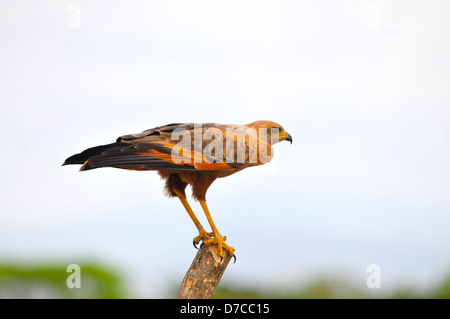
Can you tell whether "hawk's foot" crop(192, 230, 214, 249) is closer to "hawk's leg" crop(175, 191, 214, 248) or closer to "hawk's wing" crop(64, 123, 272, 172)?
"hawk's leg" crop(175, 191, 214, 248)

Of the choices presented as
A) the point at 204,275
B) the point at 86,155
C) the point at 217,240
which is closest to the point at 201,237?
the point at 217,240

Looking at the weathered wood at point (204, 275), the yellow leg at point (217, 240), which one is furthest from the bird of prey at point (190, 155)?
the weathered wood at point (204, 275)

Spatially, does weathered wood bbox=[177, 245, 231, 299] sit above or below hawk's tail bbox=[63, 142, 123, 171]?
below

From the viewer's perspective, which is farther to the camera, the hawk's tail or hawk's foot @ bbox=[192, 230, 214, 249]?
hawk's foot @ bbox=[192, 230, 214, 249]

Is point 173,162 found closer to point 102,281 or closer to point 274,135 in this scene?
point 274,135

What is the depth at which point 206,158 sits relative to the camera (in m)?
6.29

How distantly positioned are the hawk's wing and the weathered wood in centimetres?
112

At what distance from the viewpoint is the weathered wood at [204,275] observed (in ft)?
21.1

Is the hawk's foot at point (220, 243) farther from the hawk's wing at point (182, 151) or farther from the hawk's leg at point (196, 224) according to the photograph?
the hawk's wing at point (182, 151)

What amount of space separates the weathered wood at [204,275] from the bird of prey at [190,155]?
0.38 feet

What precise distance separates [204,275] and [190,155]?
148 cm

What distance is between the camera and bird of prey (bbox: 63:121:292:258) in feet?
19.6

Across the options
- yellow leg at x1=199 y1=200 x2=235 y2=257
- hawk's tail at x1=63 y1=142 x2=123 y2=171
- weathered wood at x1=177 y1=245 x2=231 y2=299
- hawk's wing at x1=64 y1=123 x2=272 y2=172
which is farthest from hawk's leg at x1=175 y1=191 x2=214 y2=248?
hawk's tail at x1=63 y1=142 x2=123 y2=171

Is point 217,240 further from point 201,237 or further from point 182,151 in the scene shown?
point 182,151
